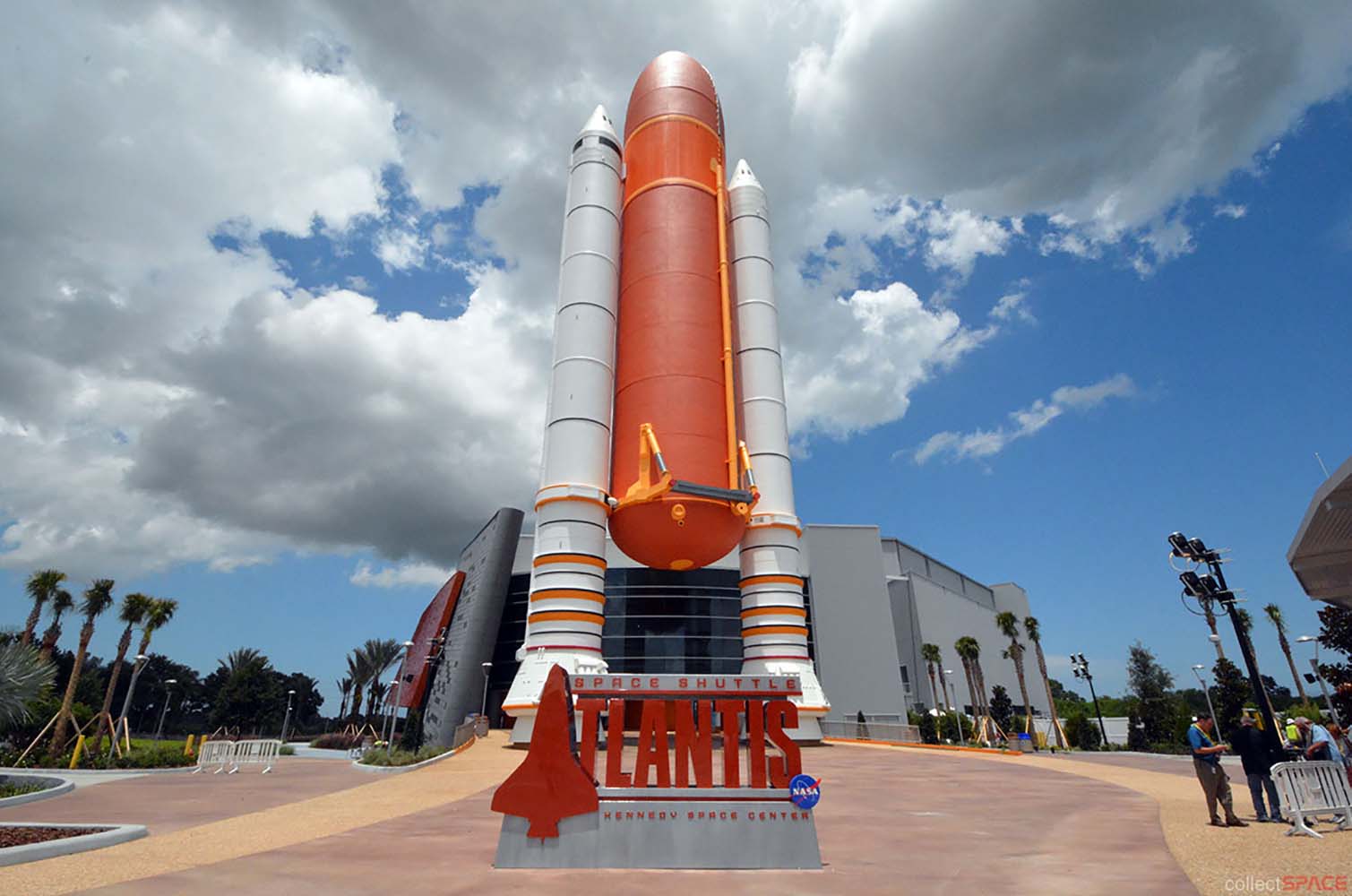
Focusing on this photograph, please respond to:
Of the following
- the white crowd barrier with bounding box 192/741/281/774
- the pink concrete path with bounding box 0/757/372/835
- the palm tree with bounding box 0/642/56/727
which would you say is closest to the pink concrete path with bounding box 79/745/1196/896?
the pink concrete path with bounding box 0/757/372/835

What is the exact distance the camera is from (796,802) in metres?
8.51

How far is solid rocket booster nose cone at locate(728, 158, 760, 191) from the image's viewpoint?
3434 cm

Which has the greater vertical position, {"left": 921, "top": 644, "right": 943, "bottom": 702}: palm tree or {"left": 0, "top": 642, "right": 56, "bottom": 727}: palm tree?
{"left": 921, "top": 644, "right": 943, "bottom": 702}: palm tree

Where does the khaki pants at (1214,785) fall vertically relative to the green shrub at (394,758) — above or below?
below

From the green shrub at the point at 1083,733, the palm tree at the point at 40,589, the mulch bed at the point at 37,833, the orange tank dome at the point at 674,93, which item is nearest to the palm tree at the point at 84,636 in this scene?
the palm tree at the point at 40,589

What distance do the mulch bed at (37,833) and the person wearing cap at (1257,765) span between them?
1602cm

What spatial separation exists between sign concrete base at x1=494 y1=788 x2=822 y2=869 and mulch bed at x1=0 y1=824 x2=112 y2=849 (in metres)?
6.11

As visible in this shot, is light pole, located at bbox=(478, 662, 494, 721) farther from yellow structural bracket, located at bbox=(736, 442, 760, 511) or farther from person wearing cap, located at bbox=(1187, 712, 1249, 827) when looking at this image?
person wearing cap, located at bbox=(1187, 712, 1249, 827)

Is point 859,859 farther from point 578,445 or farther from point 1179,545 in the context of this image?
point 578,445

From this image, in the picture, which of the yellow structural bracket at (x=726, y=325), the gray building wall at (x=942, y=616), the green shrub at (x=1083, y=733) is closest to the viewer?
the yellow structural bracket at (x=726, y=325)

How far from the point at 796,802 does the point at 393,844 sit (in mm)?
5229

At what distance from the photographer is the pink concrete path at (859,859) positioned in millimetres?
7070

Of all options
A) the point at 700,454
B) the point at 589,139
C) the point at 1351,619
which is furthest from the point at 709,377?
the point at 1351,619

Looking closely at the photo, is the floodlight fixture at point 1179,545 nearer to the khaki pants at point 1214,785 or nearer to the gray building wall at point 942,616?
the khaki pants at point 1214,785
